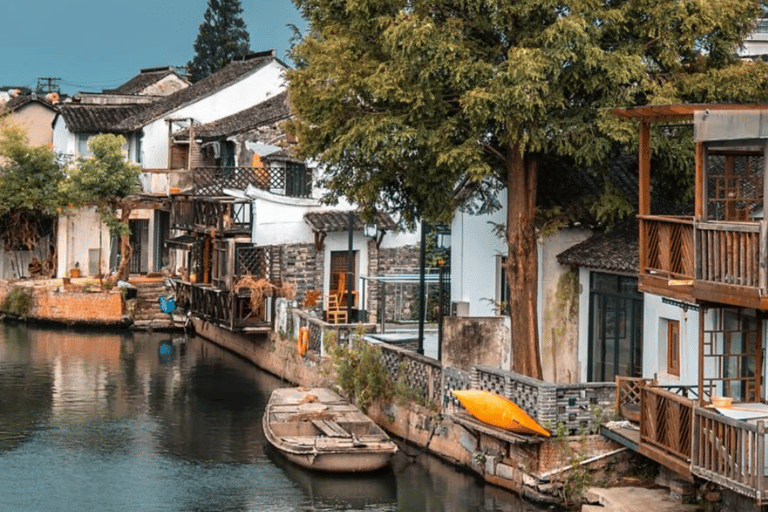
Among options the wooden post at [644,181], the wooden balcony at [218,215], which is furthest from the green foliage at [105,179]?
the wooden post at [644,181]

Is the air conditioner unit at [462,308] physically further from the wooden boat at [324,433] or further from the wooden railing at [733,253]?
the wooden railing at [733,253]

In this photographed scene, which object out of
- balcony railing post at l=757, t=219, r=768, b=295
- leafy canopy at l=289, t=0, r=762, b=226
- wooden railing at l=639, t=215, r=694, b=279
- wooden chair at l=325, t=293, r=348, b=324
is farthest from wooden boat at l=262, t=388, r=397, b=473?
balcony railing post at l=757, t=219, r=768, b=295

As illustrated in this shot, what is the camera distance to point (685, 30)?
88.3 feet

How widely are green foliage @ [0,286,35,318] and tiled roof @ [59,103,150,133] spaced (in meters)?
11.5

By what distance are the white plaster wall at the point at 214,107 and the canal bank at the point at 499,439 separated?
31201 millimetres

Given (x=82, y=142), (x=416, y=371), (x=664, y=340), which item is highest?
(x=82, y=142)

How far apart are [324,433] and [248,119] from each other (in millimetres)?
30791

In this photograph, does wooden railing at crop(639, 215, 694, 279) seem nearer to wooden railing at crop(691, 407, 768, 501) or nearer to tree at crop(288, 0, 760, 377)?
wooden railing at crop(691, 407, 768, 501)

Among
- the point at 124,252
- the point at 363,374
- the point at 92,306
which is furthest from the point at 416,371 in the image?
the point at 124,252

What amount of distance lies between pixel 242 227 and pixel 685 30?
70.2 feet

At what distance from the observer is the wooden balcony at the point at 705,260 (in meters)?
19.7

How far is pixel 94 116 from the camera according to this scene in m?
64.2

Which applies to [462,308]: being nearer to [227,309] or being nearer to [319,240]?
[319,240]

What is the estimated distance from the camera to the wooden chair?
42.2 meters
